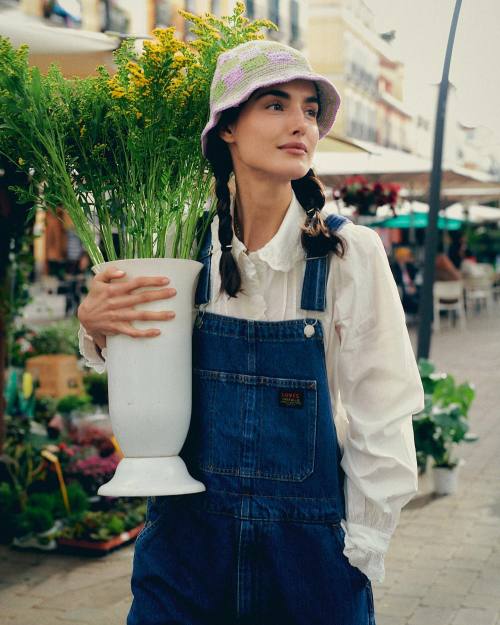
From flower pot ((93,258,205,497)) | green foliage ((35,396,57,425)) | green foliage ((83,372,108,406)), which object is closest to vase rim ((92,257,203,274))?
flower pot ((93,258,205,497))

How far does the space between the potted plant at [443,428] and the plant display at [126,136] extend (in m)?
4.40

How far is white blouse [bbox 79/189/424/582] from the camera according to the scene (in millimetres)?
2062

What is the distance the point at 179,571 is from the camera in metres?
2.15

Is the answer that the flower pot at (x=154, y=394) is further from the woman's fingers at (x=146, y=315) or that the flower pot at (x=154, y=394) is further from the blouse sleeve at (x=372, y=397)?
the blouse sleeve at (x=372, y=397)

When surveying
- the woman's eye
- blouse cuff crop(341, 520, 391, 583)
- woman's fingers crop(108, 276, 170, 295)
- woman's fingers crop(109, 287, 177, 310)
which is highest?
the woman's eye

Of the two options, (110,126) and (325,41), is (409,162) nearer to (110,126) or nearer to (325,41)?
(110,126)

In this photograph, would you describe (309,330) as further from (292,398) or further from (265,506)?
(265,506)

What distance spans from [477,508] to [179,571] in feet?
14.4

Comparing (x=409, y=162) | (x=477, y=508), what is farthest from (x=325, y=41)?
(x=477, y=508)

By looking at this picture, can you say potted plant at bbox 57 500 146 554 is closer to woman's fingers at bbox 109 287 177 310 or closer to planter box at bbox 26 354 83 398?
planter box at bbox 26 354 83 398

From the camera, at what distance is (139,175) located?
2127 mm

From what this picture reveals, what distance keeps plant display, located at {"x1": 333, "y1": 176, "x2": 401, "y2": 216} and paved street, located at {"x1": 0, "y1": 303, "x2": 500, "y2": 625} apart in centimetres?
279

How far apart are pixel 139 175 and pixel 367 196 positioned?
670 cm

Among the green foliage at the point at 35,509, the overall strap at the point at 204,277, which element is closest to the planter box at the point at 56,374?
the green foliage at the point at 35,509
